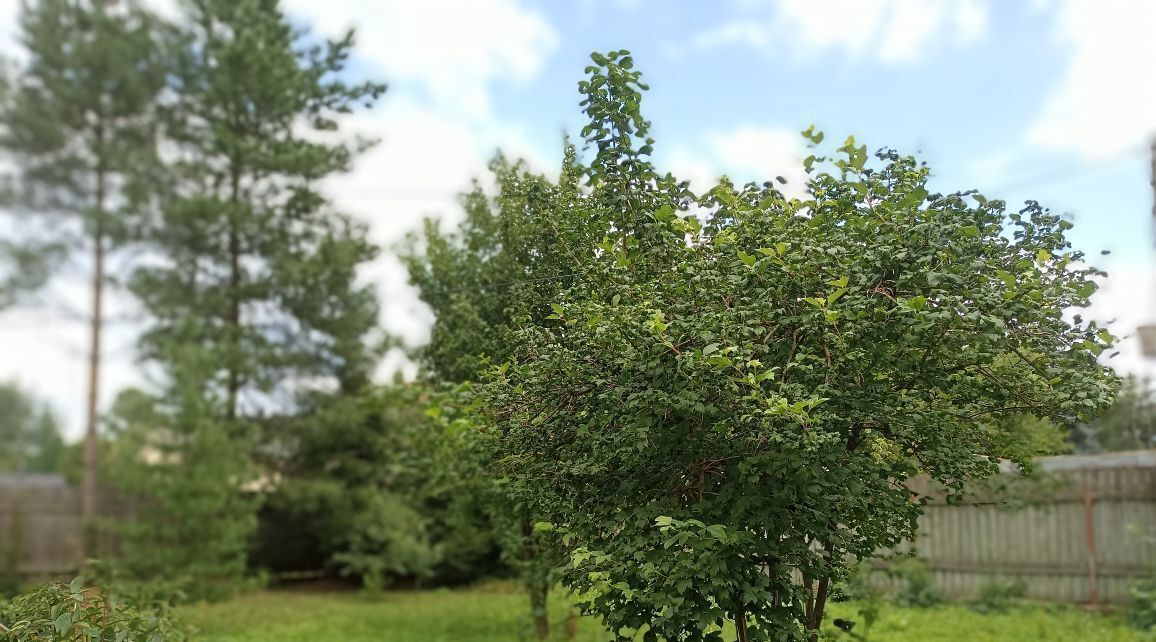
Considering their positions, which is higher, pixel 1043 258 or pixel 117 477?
pixel 1043 258

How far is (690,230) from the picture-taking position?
411cm

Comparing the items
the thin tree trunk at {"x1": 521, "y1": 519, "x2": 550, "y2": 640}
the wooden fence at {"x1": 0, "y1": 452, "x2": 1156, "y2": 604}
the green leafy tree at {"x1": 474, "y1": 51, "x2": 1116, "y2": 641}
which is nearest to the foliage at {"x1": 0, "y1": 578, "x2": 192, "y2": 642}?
the green leafy tree at {"x1": 474, "y1": 51, "x2": 1116, "y2": 641}

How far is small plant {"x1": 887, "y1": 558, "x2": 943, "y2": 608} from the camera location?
959 centimetres

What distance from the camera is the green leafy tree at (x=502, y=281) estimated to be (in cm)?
506

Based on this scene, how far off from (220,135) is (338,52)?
2.22 m

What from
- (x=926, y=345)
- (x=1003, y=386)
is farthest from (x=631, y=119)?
(x=1003, y=386)

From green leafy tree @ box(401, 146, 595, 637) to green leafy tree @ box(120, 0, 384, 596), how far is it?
21.6ft

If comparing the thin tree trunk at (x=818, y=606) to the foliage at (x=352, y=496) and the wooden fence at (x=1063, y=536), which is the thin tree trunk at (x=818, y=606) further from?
the foliage at (x=352, y=496)

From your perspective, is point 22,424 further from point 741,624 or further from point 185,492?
point 741,624

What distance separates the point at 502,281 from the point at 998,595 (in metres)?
6.54

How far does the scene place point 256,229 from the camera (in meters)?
13.6

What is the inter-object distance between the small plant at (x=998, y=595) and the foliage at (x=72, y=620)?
7.55 meters

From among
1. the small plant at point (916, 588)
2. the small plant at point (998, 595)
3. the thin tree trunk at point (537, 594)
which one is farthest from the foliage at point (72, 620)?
the small plant at point (998, 595)

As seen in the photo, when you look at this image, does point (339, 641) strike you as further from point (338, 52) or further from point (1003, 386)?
point (338, 52)
